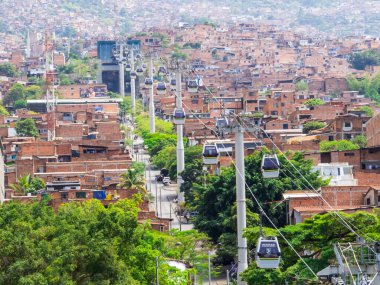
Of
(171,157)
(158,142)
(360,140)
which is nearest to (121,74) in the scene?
(158,142)

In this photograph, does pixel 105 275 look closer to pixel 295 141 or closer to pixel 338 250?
pixel 338 250

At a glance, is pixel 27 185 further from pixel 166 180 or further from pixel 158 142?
pixel 158 142

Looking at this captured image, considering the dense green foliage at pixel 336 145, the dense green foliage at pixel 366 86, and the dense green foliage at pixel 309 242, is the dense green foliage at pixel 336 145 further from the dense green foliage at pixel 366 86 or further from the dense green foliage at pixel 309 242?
the dense green foliage at pixel 366 86

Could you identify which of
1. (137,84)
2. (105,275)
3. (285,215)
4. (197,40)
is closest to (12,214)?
(105,275)

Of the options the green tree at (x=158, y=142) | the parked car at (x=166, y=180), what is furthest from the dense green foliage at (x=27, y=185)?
the green tree at (x=158, y=142)

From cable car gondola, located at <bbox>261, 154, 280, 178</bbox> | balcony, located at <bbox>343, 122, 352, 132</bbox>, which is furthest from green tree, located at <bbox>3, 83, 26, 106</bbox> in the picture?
cable car gondola, located at <bbox>261, 154, 280, 178</bbox>

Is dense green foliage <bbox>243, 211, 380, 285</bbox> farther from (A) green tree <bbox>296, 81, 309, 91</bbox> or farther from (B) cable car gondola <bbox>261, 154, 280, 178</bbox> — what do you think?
(A) green tree <bbox>296, 81, 309, 91</bbox>
